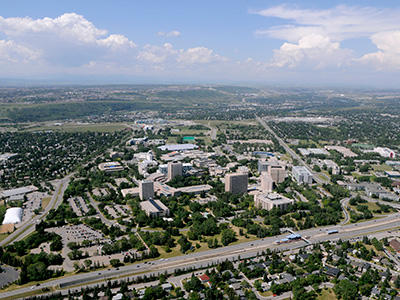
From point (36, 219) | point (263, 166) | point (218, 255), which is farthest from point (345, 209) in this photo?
point (36, 219)

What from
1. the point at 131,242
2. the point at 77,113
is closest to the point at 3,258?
the point at 131,242

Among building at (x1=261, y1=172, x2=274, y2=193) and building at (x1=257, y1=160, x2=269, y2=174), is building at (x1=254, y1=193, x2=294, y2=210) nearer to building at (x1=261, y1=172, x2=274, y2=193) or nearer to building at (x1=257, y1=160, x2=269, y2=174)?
building at (x1=261, y1=172, x2=274, y2=193)

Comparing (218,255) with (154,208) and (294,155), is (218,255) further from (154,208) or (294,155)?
(294,155)

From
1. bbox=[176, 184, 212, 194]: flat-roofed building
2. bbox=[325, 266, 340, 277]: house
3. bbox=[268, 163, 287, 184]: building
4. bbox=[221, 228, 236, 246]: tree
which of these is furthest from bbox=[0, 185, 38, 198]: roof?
bbox=[325, 266, 340, 277]: house

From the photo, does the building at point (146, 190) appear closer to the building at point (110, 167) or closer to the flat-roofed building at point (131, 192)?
the flat-roofed building at point (131, 192)

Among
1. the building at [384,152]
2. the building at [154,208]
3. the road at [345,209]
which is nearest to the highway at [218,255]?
the road at [345,209]

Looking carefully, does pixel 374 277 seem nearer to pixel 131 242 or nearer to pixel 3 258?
pixel 131 242
